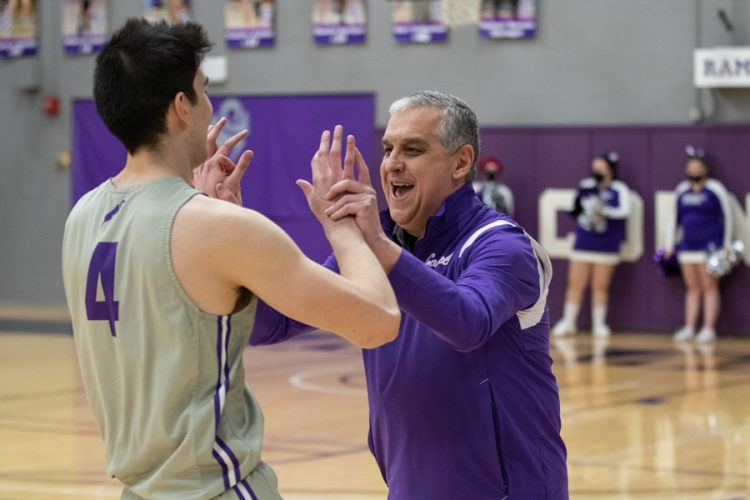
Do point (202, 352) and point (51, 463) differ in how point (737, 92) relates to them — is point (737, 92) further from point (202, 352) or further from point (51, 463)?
point (202, 352)

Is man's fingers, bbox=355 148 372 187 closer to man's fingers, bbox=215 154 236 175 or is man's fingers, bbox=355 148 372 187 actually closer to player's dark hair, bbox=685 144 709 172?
man's fingers, bbox=215 154 236 175

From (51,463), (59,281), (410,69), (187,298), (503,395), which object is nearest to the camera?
(187,298)

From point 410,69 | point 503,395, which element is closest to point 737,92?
point 410,69

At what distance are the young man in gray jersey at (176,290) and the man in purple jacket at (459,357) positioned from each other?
0.63 m

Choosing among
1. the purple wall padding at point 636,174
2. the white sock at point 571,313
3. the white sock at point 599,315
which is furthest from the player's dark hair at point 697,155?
the white sock at point 571,313

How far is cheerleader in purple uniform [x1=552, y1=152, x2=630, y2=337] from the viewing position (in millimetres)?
15484

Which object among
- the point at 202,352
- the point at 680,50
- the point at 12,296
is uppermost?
the point at 680,50

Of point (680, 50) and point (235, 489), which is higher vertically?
point (680, 50)

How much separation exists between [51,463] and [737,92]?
34.2ft

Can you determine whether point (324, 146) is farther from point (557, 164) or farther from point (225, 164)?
point (557, 164)

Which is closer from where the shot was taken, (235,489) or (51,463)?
(235,489)

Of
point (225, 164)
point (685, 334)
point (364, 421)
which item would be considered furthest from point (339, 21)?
point (225, 164)

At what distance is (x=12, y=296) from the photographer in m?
20.6

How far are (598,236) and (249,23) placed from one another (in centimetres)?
618
